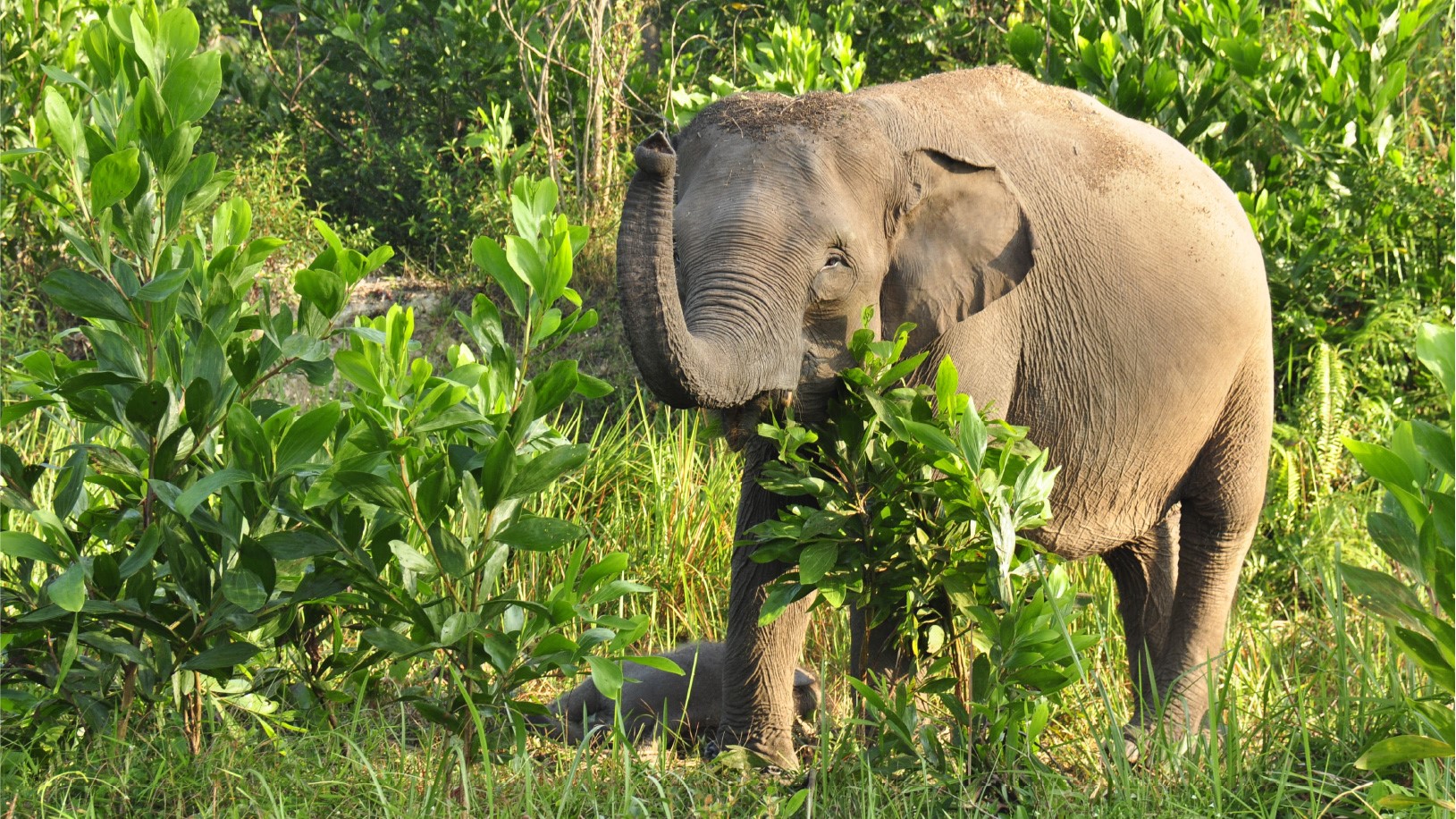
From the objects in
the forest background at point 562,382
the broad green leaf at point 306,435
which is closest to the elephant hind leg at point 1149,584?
the forest background at point 562,382

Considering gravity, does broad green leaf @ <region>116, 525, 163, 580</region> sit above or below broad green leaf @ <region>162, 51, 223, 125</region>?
below

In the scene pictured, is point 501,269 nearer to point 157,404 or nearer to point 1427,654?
point 157,404

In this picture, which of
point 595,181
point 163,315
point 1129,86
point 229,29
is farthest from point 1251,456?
point 229,29

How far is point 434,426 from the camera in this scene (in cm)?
260

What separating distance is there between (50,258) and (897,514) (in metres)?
5.25

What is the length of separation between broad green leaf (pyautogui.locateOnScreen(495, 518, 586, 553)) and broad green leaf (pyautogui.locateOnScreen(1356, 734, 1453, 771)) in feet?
4.55

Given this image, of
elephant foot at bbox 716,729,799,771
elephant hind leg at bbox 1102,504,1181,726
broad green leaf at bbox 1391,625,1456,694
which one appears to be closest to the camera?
broad green leaf at bbox 1391,625,1456,694

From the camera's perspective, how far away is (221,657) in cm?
294

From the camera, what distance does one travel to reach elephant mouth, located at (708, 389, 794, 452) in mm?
3420

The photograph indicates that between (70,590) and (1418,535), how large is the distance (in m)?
2.25

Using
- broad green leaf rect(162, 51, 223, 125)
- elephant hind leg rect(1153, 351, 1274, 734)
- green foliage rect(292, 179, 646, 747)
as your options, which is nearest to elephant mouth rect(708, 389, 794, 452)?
green foliage rect(292, 179, 646, 747)

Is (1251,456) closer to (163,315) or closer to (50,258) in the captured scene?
(163,315)

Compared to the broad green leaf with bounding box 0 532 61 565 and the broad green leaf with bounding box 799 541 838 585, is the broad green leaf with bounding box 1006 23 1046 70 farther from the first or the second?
the broad green leaf with bounding box 0 532 61 565

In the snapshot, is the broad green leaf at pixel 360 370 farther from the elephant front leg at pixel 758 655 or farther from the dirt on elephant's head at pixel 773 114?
the elephant front leg at pixel 758 655
